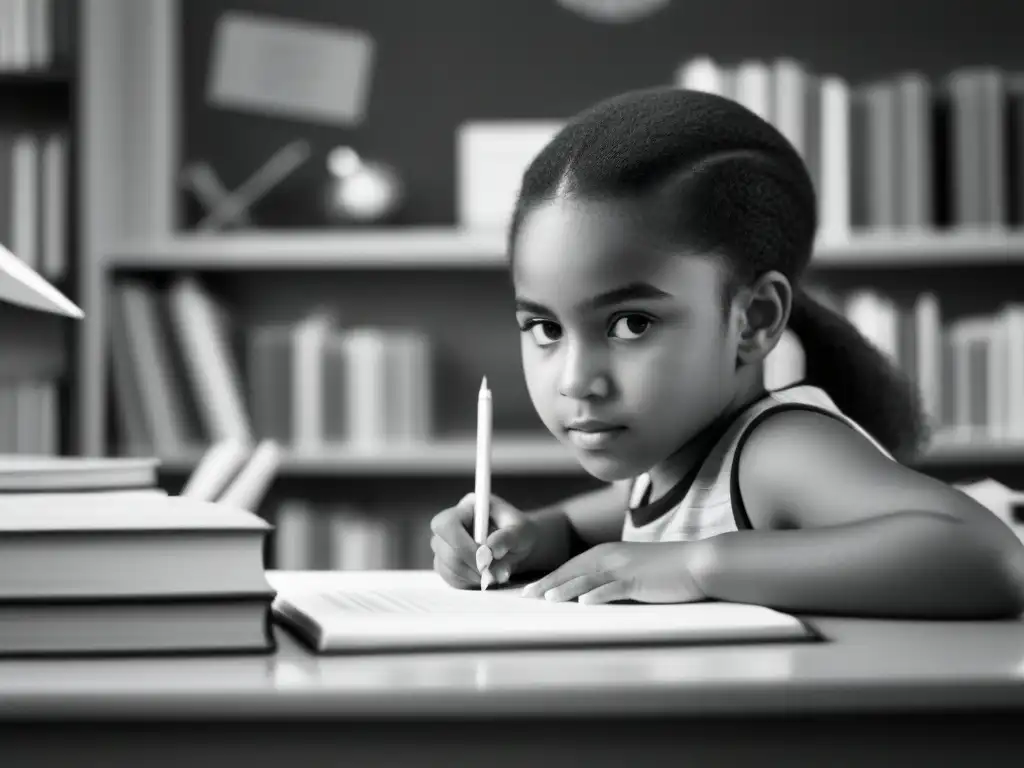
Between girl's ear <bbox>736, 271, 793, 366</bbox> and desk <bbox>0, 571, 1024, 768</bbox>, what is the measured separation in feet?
1.40

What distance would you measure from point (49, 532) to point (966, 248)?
7.79ft

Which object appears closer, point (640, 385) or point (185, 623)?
point (185, 623)

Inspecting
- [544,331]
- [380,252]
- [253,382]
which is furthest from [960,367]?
[544,331]

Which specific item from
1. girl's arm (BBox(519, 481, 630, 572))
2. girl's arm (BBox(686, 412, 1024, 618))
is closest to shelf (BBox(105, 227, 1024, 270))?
girl's arm (BBox(519, 481, 630, 572))

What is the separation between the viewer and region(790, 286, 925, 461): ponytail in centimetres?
107

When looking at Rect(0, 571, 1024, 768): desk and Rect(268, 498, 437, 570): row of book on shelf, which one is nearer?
Rect(0, 571, 1024, 768): desk

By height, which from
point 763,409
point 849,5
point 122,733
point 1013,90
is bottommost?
point 122,733

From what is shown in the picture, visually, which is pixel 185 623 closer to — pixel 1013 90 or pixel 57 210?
pixel 57 210

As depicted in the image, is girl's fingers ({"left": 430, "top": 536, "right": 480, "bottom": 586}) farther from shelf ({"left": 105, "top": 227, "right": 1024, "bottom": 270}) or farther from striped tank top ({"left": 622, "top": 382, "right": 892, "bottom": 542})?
shelf ({"left": 105, "top": 227, "right": 1024, "bottom": 270})

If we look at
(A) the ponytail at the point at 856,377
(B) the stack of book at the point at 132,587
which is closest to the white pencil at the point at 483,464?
(B) the stack of book at the point at 132,587

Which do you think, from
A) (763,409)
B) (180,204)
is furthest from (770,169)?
(180,204)

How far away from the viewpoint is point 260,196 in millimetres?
2930

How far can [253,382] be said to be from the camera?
2625mm

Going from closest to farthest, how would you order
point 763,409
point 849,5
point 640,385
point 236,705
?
point 236,705 → point 640,385 → point 763,409 → point 849,5
